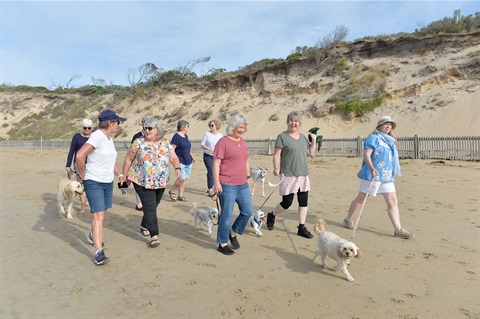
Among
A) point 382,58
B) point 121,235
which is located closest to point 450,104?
point 382,58

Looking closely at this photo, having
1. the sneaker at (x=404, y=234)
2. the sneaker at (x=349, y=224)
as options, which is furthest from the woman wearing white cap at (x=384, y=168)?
the sneaker at (x=349, y=224)

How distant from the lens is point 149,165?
14.1 feet

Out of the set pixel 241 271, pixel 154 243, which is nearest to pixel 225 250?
pixel 241 271

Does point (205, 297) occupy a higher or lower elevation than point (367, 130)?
lower

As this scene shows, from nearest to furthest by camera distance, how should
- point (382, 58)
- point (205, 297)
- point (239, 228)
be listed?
point (205, 297)
point (239, 228)
point (382, 58)

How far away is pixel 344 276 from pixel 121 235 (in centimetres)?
350

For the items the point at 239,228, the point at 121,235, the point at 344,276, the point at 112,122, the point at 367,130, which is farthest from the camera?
the point at 367,130

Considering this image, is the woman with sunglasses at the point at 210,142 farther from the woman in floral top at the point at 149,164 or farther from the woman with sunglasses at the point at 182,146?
the woman in floral top at the point at 149,164

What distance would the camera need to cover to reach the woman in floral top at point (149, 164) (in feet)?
14.0

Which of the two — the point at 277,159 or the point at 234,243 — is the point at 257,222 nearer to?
the point at 234,243

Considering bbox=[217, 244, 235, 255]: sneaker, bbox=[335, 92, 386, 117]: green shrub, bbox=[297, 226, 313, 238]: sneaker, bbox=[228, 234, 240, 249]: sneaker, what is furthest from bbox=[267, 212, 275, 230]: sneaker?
bbox=[335, 92, 386, 117]: green shrub

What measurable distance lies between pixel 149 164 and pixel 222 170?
0.97 metres

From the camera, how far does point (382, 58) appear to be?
2439 centimetres

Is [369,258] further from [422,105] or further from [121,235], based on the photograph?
[422,105]
